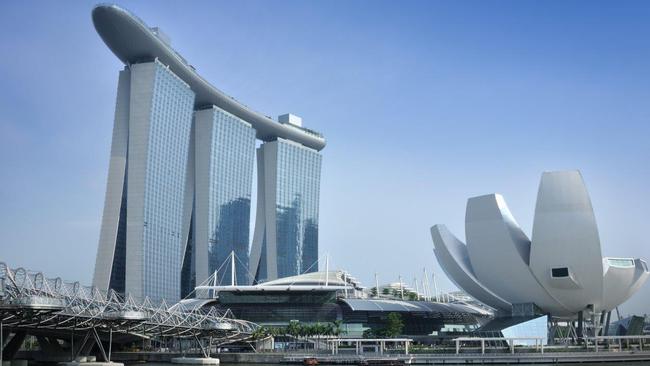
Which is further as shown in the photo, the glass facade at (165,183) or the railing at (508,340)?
the glass facade at (165,183)

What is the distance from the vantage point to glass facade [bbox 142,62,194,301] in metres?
104

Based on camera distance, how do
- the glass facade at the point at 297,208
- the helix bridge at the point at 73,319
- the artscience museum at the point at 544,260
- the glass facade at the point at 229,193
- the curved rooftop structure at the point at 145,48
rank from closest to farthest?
1. the helix bridge at the point at 73,319
2. the artscience museum at the point at 544,260
3. the curved rooftop structure at the point at 145,48
4. the glass facade at the point at 229,193
5. the glass facade at the point at 297,208

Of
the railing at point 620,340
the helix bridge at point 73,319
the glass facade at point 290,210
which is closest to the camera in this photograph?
the helix bridge at point 73,319

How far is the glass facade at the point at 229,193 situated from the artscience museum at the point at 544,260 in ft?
170

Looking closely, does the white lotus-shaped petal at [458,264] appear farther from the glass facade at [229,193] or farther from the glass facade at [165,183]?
the glass facade at [229,193]

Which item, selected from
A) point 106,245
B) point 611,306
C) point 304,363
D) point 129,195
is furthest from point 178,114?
point 611,306

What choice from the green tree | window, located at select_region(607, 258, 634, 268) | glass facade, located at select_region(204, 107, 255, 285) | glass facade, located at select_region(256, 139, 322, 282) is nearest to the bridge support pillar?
the green tree

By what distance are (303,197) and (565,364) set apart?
94.0 metres

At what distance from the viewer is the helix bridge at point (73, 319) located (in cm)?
5197

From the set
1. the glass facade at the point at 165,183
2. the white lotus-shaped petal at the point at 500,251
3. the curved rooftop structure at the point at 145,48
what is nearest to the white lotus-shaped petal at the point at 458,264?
the white lotus-shaped petal at the point at 500,251

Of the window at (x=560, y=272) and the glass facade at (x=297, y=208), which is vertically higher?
the glass facade at (x=297, y=208)

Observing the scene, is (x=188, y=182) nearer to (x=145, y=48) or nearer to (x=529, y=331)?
(x=145, y=48)

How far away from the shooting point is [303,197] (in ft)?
526

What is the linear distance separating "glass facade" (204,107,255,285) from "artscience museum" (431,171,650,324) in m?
51.9
